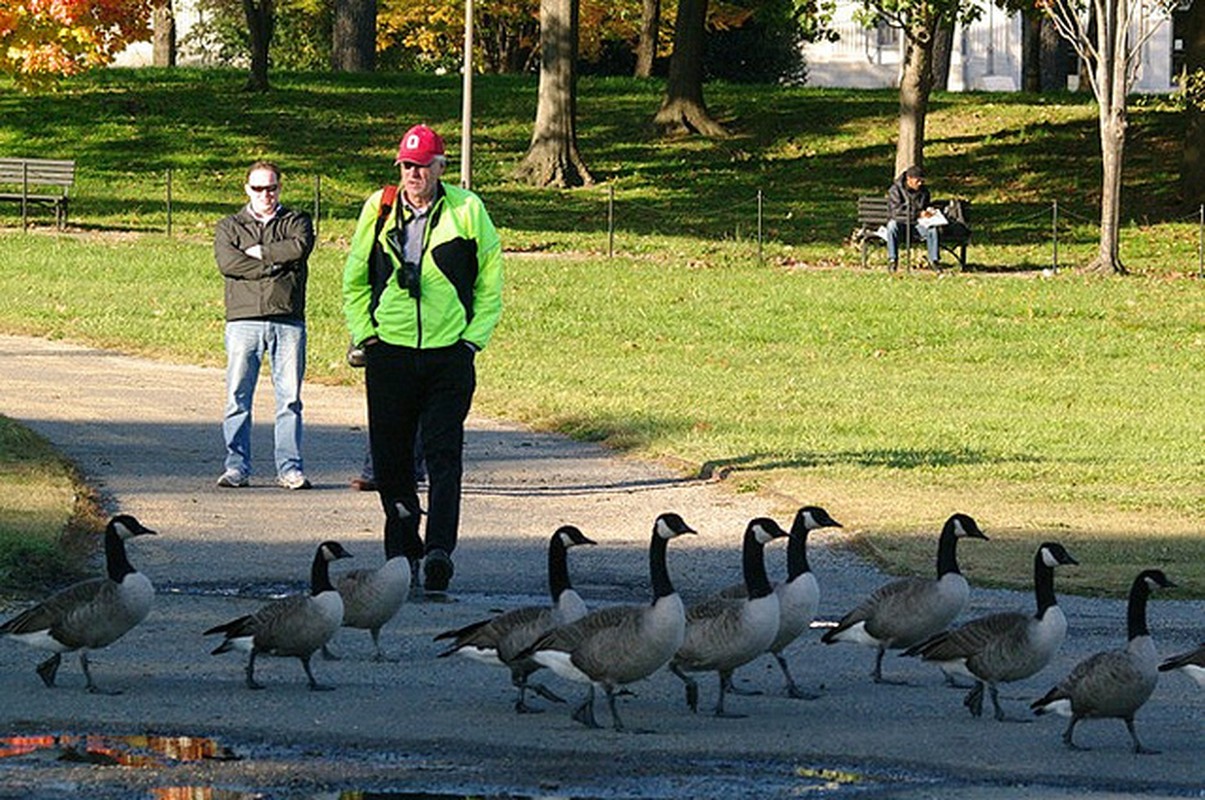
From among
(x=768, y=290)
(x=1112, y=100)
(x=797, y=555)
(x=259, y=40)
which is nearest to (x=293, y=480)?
(x=797, y=555)

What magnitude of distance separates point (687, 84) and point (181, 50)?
Answer: 27886 mm

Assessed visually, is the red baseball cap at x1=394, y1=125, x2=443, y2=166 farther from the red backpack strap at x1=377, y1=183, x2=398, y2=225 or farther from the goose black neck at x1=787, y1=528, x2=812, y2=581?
the goose black neck at x1=787, y1=528, x2=812, y2=581

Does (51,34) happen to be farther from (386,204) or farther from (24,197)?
(386,204)

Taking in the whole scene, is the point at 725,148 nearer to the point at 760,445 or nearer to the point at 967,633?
the point at 760,445

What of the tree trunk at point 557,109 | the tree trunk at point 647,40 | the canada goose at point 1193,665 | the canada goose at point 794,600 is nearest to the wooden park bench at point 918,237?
the tree trunk at point 557,109

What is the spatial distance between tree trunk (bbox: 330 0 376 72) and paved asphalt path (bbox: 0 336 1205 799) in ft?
158

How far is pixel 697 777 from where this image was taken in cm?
880

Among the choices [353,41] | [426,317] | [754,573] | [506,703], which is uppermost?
[353,41]

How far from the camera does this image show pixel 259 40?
56781 mm

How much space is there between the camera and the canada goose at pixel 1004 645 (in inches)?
392

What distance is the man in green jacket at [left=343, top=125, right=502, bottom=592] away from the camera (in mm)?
12398

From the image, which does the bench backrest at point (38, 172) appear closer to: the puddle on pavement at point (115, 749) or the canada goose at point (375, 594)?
the canada goose at point (375, 594)

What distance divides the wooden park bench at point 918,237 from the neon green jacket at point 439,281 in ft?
81.4

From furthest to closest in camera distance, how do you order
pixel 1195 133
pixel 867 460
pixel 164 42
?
pixel 164 42, pixel 1195 133, pixel 867 460
